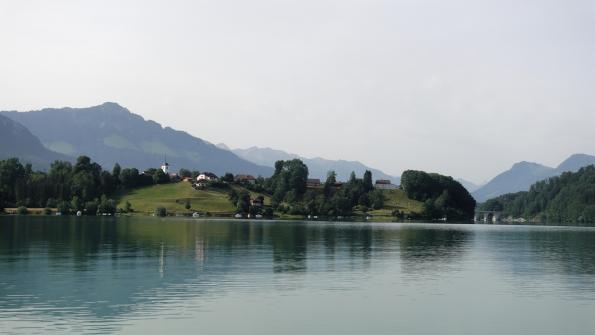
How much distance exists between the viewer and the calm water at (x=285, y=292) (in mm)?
40938

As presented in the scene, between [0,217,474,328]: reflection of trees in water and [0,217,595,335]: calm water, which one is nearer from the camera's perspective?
[0,217,595,335]: calm water

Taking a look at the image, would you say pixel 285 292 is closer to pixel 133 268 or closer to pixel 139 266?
pixel 133 268

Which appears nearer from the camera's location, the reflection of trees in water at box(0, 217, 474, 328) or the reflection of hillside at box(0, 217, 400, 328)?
the reflection of hillside at box(0, 217, 400, 328)

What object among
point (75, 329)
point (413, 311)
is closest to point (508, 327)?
point (413, 311)

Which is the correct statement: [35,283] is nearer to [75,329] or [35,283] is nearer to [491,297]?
[75,329]

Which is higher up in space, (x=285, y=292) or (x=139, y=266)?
(x=139, y=266)

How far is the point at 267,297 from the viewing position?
50.4 meters

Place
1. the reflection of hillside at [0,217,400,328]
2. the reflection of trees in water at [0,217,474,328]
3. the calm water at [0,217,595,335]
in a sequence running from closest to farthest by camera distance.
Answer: the calm water at [0,217,595,335] → the reflection of hillside at [0,217,400,328] → the reflection of trees in water at [0,217,474,328]

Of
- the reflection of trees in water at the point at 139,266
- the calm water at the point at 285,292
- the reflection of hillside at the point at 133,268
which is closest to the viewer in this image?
the calm water at the point at 285,292

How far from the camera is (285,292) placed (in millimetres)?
53250

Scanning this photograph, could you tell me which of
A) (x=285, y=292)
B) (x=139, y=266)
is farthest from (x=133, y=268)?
(x=285, y=292)

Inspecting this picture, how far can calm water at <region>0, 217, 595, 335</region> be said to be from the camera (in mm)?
40938

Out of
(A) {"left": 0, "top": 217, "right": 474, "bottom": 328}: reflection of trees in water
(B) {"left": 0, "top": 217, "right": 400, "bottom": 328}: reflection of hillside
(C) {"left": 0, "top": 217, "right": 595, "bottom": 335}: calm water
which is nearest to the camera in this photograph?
(C) {"left": 0, "top": 217, "right": 595, "bottom": 335}: calm water

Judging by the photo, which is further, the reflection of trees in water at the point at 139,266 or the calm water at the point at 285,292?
the reflection of trees in water at the point at 139,266
